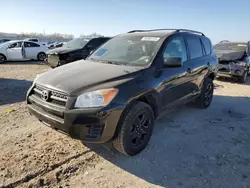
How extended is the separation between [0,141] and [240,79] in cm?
879

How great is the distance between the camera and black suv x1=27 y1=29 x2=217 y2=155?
271 cm

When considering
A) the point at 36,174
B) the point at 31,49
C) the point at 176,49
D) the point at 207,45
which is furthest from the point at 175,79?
the point at 31,49

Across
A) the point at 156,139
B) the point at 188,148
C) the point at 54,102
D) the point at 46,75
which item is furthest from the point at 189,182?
the point at 46,75

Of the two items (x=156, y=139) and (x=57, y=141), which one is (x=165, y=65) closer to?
(x=156, y=139)

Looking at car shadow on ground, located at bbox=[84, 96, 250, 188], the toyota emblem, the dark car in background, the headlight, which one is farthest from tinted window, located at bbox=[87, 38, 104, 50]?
the headlight

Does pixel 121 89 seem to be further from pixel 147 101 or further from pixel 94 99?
pixel 147 101

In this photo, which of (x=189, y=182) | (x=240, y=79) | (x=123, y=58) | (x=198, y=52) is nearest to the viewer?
(x=189, y=182)

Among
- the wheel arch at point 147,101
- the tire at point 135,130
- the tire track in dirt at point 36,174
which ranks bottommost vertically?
the tire track in dirt at point 36,174

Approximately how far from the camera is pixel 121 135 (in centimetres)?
295

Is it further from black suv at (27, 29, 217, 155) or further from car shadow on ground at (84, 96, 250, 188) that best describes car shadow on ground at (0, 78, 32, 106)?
car shadow on ground at (84, 96, 250, 188)

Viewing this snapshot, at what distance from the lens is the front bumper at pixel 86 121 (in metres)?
2.65

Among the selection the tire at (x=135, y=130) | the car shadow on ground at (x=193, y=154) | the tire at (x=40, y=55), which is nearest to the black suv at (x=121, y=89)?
the tire at (x=135, y=130)

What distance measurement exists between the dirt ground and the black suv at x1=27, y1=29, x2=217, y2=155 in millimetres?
370

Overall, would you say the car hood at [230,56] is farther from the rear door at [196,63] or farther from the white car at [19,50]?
the white car at [19,50]
